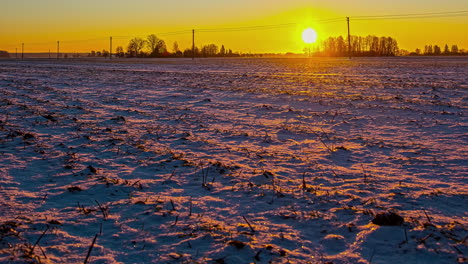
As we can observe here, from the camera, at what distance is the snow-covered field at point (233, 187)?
3.17m

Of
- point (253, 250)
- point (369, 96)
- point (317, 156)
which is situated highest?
point (369, 96)

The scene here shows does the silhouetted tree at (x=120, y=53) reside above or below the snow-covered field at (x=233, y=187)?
above

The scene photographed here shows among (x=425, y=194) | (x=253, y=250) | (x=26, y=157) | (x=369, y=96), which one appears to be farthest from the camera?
(x=369, y=96)

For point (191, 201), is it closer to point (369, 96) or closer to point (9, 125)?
point (9, 125)

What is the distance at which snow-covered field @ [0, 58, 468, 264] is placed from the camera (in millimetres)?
3170

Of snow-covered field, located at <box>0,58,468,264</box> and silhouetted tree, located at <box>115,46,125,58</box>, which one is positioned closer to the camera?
snow-covered field, located at <box>0,58,468,264</box>

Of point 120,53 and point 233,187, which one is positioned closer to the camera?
point 233,187

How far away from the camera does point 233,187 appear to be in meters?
4.62

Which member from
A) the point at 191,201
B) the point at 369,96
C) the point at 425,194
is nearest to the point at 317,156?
the point at 425,194

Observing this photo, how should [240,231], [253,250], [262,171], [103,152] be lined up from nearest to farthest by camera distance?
1. [253,250]
2. [240,231]
3. [262,171]
4. [103,152]

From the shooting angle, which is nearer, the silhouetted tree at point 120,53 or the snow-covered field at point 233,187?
the snow-covered field at point 233,187

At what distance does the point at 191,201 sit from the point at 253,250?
124 centimetres

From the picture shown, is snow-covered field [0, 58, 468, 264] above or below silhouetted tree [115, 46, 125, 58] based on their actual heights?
below

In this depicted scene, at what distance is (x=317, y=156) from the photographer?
5.94m
